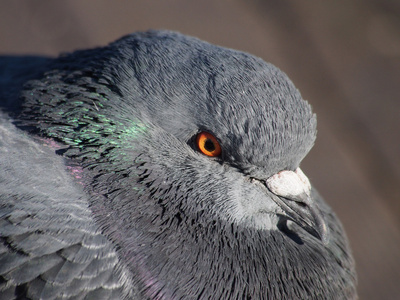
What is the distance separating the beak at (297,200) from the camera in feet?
8.09

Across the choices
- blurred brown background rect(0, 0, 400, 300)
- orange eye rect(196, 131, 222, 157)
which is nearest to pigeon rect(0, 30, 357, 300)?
orange eye rect(196, 131, 222, 157)

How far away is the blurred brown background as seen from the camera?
450cm

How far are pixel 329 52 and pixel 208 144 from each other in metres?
3.41

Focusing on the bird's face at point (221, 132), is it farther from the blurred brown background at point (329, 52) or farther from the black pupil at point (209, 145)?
the blurred brown background at point (329, 52)

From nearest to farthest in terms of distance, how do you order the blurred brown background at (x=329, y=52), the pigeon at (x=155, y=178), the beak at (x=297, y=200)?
the pigeon at (x=155, y=178)
the beak at (x=297, y=200)
the blurred brown background at (x=329, y=52)

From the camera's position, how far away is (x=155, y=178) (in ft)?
8.04

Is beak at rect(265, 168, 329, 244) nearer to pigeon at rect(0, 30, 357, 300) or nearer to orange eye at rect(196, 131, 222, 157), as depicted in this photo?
pigeon at rect(0, 30, 357, 300)

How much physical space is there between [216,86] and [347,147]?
2790 mm

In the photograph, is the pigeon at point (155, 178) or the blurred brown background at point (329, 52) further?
the blurred brown background at point (329, 52)

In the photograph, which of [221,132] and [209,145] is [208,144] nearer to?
[209,145]

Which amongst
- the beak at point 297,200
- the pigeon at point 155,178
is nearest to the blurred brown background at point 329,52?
the beak at point 297,200

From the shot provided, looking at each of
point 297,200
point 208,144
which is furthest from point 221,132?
point 297,200

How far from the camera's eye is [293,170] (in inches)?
99.3

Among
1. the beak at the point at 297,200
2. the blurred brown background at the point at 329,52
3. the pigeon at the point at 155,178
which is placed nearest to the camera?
the pigeon at the point at 155,178
